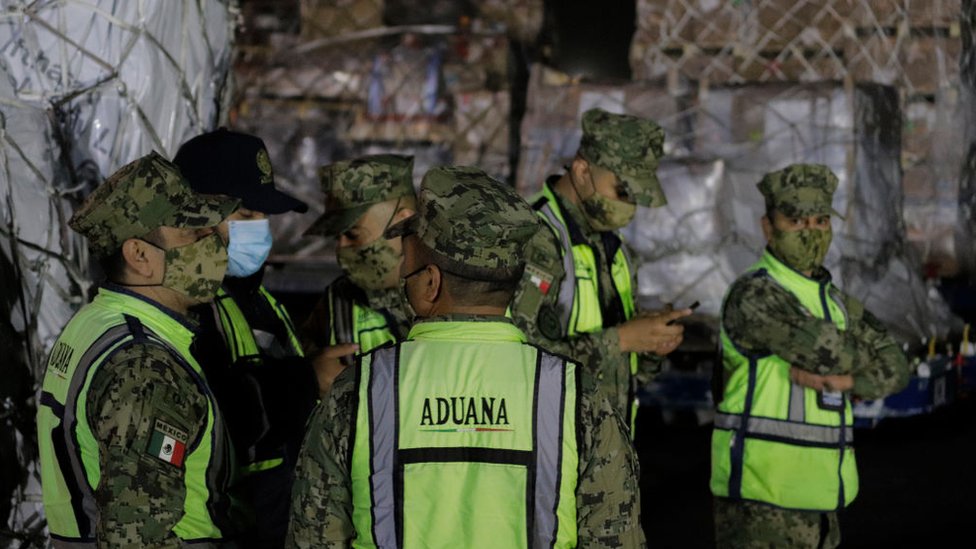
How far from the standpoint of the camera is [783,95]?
24.8 feet

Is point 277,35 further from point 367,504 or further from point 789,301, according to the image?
point 367,504

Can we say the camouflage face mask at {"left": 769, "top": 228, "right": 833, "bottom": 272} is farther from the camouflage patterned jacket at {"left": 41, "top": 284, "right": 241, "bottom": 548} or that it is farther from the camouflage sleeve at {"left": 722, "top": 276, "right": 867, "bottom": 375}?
the camouflage patterned jacket at {"left": 41, "top": 284, "right": 241, "bottom": 548}

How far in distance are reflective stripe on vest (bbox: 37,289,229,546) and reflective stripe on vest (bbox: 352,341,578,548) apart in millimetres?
465

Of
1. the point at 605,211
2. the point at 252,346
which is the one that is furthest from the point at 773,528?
the point at 252,346

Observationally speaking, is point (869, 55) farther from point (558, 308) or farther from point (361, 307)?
point (361, 307)

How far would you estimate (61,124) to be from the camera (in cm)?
324

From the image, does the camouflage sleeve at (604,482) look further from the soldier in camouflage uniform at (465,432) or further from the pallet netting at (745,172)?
the pallet netting at (745,172)

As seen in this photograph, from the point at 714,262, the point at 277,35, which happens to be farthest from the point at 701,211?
the point at 277,35

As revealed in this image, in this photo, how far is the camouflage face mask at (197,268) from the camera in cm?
233

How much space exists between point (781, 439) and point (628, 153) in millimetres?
986

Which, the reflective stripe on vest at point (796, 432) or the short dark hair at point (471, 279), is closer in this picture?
the short dark hair at point (471, 279)

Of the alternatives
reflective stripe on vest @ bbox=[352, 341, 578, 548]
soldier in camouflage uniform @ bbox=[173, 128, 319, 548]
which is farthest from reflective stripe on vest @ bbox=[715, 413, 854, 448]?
reflective stripe on vest @ bbox=[352, 341, 578, 548]

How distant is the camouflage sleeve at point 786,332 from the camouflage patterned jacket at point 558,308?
389 mm

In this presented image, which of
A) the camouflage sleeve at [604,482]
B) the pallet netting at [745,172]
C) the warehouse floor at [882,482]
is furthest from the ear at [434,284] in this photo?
the pallet netting at [745,172]
